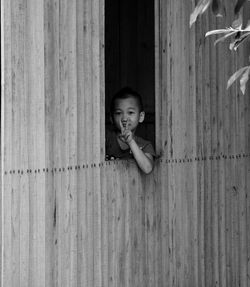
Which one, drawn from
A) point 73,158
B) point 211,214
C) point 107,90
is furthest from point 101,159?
point 107,90

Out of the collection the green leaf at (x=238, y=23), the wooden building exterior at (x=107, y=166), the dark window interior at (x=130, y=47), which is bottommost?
the wooden building exterior at (x=107, y=166)

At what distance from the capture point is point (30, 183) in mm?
4789

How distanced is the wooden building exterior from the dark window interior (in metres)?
0.71

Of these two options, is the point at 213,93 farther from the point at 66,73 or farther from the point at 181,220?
the point at 66,73

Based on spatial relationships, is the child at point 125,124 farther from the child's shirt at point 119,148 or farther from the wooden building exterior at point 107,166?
the wooden building exterior at point 107,166

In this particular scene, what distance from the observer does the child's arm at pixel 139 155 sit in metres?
5.51

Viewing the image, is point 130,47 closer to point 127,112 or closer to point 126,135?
point 127,112

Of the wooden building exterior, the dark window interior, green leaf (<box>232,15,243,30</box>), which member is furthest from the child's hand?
green leaf (<box>232,15,243,30</box>)

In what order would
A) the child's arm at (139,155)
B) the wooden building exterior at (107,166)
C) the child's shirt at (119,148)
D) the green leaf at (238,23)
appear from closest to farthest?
the green leaf at (238,23), the wooden building exterior at (107,166), the child's arm at (139,155), the child's shirt at (119,148)

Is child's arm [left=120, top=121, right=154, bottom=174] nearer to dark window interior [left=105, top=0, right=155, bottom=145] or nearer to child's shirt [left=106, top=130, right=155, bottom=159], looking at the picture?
child's shirt [left=106, top=130, right=155, bottom=159]

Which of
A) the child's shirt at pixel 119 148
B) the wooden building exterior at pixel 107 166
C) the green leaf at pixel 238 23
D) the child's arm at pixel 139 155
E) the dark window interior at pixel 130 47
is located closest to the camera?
the green leaf at pixel 238 23

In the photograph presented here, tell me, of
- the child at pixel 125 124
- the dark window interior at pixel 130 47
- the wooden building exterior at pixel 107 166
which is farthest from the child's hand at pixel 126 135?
the dark window interior at pixel 130 47

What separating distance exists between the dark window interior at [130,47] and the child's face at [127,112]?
108 cm

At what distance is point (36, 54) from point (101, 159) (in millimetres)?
761
